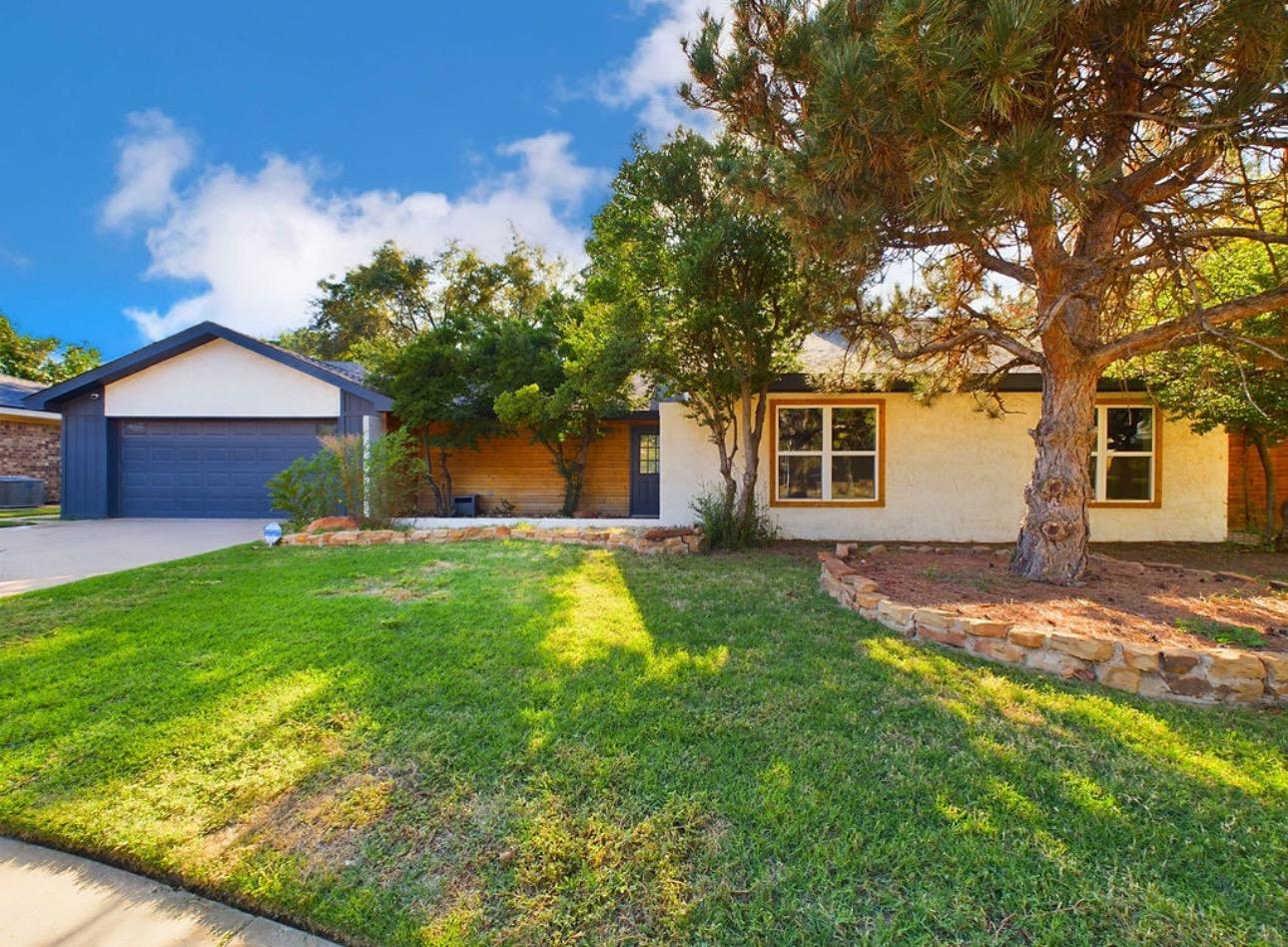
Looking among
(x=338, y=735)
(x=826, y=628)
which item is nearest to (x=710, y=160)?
(x=826, y=628)

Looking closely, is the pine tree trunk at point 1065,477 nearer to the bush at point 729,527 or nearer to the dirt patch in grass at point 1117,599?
the dirt patch in grass at point 1117,599

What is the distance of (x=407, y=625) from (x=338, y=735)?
1647mm

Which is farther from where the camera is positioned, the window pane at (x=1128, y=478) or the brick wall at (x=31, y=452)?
the brick wall at (x=31, y=452)

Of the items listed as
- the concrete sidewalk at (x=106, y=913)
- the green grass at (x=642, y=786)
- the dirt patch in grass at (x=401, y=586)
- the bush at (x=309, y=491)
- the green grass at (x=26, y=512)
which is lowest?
the concrete sidewalk at (x=106, y=913)

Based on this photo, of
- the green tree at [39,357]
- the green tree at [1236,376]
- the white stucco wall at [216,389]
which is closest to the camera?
the green tree at [1236,376]

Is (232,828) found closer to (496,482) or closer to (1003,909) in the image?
(1003,909)

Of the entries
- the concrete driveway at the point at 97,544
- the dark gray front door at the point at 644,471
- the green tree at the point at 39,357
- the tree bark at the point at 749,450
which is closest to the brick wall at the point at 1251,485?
the tree bark at the point at 749,450

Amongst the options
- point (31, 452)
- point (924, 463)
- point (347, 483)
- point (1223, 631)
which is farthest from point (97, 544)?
point (924, 463)

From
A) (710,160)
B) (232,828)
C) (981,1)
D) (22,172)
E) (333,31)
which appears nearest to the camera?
(232,828)

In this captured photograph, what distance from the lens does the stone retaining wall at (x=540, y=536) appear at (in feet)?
25.2

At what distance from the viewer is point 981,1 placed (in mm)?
3258

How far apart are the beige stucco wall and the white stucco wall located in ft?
25.8

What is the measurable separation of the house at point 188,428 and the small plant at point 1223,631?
11983 millimetres

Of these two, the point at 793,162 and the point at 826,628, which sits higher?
the point at 793,162
